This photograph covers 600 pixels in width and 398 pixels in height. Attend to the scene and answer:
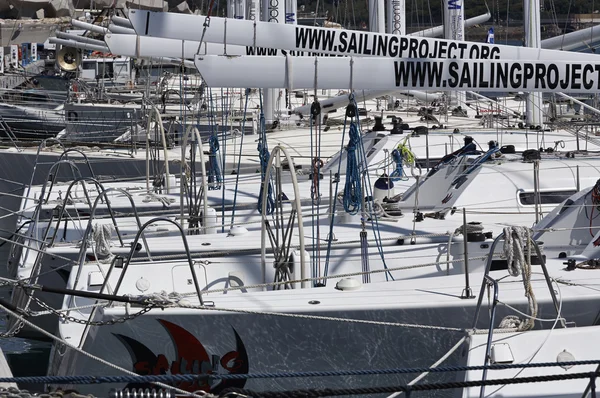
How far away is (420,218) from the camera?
10719 millimetres

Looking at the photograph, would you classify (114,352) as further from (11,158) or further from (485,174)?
(11,158)

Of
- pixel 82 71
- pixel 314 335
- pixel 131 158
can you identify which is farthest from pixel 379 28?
pixel 82 71

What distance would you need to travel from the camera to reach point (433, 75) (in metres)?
8.90

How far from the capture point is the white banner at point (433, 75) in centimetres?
868

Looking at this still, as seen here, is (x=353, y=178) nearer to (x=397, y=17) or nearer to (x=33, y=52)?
(x=397, y=17)

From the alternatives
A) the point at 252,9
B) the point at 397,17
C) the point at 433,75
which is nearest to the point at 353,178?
the point at 433,75

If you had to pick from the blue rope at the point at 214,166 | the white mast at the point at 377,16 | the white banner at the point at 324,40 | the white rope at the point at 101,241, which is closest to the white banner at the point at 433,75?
the white banner at the point at 324,40

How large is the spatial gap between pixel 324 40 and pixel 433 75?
→ 2.18m

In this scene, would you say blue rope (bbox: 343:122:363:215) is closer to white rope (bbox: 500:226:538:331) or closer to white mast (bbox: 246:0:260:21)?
white rope (bbox: 500:226:538:331)

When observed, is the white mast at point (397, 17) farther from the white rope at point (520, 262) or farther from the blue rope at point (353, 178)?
the white rope at point (520, 262)

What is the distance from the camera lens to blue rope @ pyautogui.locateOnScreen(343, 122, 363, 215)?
9.91m

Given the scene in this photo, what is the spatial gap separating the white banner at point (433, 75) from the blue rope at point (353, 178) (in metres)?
1.07

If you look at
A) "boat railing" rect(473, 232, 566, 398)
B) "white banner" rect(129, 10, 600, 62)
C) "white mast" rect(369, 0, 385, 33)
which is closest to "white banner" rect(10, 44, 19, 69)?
"white mast" rect(369, 0, 385, 33)

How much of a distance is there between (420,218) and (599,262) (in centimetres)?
303
